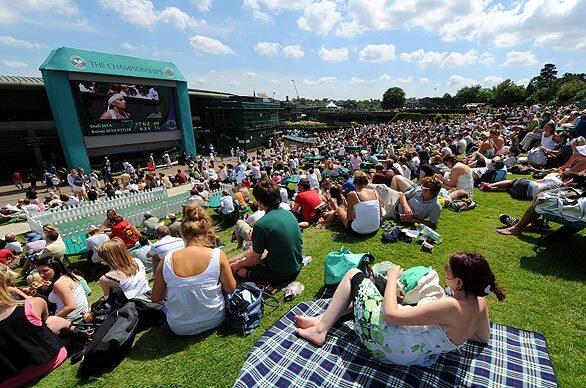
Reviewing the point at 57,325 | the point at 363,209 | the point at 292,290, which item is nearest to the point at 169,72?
the point at 363,209

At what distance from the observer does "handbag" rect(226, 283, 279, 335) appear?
10.6 ft

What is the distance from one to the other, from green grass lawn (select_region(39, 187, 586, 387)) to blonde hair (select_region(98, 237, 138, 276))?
35.7 inches

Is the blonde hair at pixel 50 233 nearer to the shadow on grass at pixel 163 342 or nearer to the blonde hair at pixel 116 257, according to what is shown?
the blonde hair at pixel 116 257

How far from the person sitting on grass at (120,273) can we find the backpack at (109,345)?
485 mm

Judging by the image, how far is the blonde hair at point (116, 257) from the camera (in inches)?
146

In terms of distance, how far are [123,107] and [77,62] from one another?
186 inches

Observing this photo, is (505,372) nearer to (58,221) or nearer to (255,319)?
(255,319)

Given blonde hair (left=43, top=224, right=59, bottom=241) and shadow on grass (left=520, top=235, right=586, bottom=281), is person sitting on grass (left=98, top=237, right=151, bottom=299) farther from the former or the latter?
shadow on grass (left=520, top=235, right=586, bottom=281)

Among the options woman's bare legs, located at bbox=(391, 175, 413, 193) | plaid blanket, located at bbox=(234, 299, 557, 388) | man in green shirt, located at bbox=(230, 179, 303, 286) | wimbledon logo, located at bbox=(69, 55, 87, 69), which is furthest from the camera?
wimbledon logo, located at bbox=(69, 55, 87, 69)

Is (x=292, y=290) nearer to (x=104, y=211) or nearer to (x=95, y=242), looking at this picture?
(x=95, y=242)

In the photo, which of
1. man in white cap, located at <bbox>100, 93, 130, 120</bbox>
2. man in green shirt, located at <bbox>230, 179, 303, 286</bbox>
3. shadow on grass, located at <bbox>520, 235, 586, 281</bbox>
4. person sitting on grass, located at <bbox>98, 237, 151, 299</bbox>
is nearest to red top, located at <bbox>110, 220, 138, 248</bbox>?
person sitting on grass, located at <bbox>98, 237, 151, 299</bbox>

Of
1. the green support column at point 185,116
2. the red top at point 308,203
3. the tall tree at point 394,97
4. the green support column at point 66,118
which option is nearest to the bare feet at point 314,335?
the red top at point 308,203

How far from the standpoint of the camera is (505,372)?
95.1 inches

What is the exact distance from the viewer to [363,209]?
211 inches
